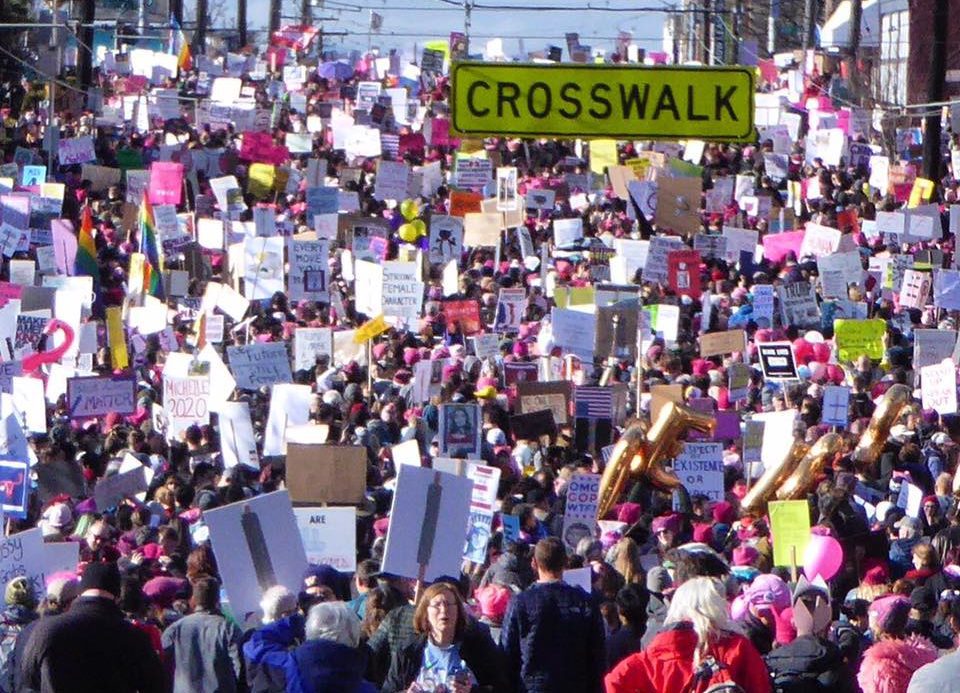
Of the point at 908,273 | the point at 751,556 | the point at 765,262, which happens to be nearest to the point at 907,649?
the point at 751,556

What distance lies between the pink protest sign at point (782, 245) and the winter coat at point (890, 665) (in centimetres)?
1625

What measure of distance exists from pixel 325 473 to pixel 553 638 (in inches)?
160

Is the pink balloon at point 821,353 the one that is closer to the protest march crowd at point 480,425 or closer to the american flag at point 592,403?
the protest march crowd at point 480,425

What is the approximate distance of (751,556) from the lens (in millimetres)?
9656

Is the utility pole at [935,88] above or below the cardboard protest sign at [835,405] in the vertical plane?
above

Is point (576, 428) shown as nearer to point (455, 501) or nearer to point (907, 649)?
point (455, 501)

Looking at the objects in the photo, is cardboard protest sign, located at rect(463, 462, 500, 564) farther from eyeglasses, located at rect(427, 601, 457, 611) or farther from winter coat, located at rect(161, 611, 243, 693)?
eyeglasses, located at rect(427, 601, 457, 611)

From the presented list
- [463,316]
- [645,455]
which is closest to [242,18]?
[463,316]

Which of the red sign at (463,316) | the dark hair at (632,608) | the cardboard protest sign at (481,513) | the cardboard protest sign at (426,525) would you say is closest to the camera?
the dark hair at (632,608)

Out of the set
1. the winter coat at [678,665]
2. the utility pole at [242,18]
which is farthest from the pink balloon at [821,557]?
the utility pole at [242,18]

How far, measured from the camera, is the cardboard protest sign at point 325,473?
34.9ft

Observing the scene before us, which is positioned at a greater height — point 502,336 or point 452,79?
point 452,79

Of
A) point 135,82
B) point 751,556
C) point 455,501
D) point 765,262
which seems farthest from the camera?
point 135,82

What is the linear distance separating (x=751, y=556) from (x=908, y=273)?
10.2 meters
